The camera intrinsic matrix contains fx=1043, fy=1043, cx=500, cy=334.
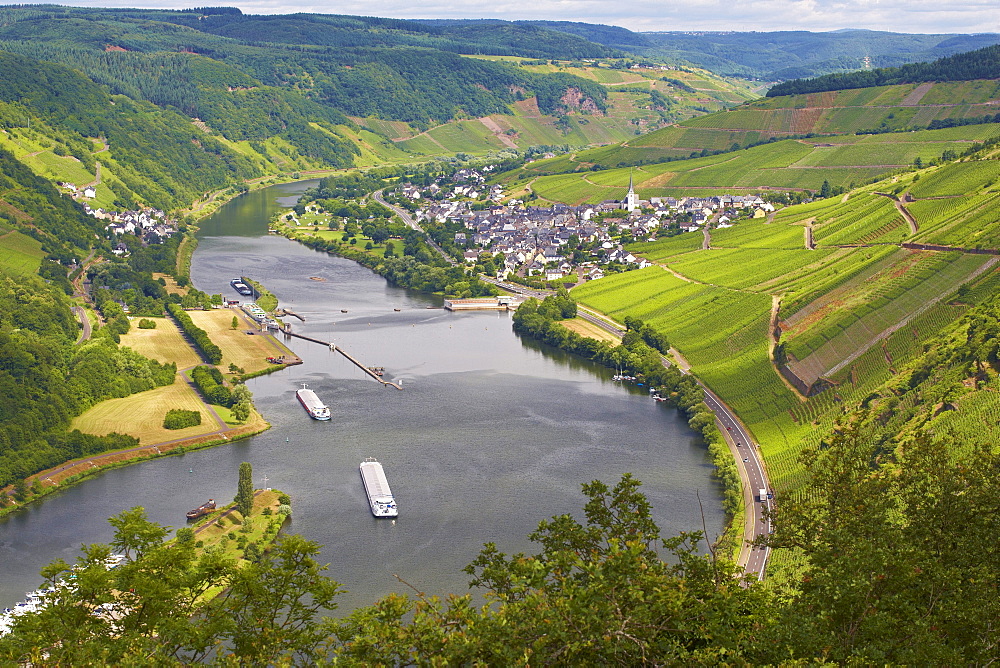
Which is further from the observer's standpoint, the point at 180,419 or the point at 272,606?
the point at 180,419

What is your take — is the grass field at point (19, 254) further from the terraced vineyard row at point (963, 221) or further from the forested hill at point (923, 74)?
the forested hill at point (923, 74)

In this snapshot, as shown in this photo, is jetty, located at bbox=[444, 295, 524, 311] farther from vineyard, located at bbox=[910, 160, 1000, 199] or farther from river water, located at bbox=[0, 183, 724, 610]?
vineyard, located at bbox=[910, 160, 1000, 199]

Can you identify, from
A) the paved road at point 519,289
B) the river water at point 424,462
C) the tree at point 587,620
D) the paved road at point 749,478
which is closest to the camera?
the tree at point 587,620

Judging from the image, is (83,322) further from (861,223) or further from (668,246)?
(861,223)

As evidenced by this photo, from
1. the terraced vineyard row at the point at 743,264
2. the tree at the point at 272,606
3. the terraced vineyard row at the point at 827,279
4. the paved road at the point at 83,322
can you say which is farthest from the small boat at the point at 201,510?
the terraced vineyard row at the point at 743,264

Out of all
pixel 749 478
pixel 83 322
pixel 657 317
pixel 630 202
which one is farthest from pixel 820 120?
pixel 749 478
